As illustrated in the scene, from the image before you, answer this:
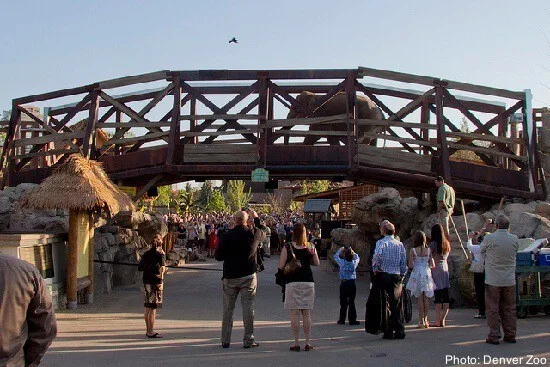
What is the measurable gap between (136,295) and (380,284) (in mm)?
8080

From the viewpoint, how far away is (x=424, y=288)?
10.8 m


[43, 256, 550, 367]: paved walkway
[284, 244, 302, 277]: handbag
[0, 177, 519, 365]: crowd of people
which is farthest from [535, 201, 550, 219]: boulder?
[284, 244, 302, 277]: handbag

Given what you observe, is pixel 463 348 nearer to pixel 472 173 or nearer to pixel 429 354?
pixel 429 354

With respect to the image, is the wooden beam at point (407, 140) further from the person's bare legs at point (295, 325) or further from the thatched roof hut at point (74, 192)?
the person's bare legs at point (295, 325)

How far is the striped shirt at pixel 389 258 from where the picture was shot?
32.9 feet

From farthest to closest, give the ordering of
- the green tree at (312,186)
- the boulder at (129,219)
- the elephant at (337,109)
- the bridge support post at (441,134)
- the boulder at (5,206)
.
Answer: the green tree at (312,186)
the elephant at (337,109)
the boulder at (129,219)
the bridge support post at (441,134)
the boulder at (5,206)

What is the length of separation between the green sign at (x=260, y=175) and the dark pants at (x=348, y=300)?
5292 millimetres

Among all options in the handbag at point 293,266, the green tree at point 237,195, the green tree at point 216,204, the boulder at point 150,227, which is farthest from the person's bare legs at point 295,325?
the green tree at point 216,204

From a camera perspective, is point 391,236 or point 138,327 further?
point 138,327

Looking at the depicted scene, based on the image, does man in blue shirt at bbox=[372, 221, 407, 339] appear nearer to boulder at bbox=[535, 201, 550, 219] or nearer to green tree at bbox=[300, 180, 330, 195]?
boulder at bbox=[535, 201, 550, 219]

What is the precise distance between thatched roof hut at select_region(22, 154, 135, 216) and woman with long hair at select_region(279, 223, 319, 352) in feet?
17.5

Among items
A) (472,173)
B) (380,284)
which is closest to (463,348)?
(380,284)

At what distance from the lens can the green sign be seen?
1664cm

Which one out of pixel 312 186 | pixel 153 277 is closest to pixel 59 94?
pixel 153 277
